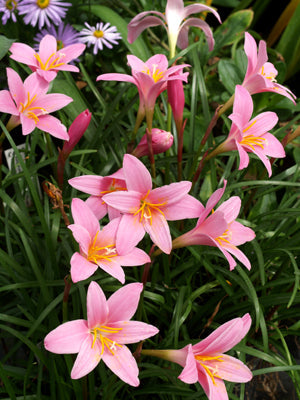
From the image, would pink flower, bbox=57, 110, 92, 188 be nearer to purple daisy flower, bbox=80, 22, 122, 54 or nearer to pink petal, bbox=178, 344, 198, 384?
pink petal, bbox=178, 344, 198, 384

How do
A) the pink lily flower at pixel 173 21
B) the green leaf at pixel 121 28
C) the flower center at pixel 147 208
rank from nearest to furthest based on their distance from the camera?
the flower center at pixel 147 208 → the pink lily flower at pixel 173 21 → the green leaf at pixel 121 28

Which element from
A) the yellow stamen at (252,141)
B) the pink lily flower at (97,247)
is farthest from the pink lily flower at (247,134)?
the pink lily flower at (97,247)

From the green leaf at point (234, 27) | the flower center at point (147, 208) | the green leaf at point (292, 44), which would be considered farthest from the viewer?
the green leaf at point (292, 44)

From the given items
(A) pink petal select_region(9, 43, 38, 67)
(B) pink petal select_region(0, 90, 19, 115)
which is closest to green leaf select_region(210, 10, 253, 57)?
(A) pink petal select_region(9, 43, 38, 67)

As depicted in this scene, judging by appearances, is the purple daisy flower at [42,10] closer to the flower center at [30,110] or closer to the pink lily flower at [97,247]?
the flower center at [30,110]

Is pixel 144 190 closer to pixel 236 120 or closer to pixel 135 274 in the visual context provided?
pixel 236 120

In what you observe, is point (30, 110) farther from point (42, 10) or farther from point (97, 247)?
point (42, 10)

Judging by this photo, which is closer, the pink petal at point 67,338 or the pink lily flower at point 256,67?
the pink petal at point 67,338

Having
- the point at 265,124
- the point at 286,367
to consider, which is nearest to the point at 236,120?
the point at 265,124
